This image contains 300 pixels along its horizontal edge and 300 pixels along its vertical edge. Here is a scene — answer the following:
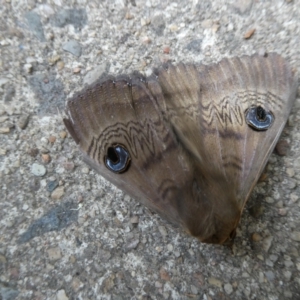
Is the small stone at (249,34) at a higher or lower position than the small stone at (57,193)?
higher

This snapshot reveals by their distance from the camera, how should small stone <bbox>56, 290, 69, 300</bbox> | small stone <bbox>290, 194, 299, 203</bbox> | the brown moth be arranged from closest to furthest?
the brown moth → small stone <bbox>56, 290, 69, 300</bbox> → small stone <bbox>290, 194, 299, 203</bbox>

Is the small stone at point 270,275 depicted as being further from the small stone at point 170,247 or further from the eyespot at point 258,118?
the eyespot at point 258,118

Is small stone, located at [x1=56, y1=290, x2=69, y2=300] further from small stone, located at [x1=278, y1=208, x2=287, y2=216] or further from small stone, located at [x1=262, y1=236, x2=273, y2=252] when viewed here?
small stone, located at [x1=278, y1=208, x2=287, y2=216]

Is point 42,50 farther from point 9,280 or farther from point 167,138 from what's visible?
point 9,280

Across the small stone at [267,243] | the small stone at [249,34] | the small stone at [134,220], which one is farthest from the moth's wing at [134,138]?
the small stone at [249,34]

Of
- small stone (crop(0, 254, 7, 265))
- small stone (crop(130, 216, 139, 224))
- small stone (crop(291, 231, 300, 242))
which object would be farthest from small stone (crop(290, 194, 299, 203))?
small stone (crop(0, 254, 7, 265))

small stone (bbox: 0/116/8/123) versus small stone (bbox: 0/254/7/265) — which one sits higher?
small stone (bbox: 0/116/8/123)

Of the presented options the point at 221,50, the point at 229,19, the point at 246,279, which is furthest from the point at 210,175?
the point at 229,19
